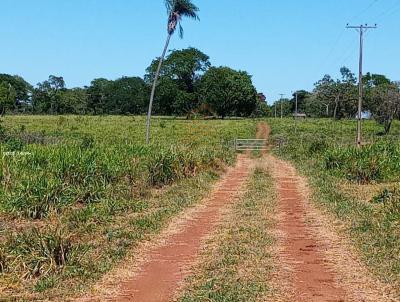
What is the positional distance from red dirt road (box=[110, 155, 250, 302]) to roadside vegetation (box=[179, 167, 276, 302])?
0.70 feet

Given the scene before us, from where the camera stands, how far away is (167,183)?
717 inches

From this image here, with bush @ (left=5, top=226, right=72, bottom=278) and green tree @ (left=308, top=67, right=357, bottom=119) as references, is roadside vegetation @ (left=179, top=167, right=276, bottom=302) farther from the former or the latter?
green tree @ (left=308, top=67, right=357, bottom=119)

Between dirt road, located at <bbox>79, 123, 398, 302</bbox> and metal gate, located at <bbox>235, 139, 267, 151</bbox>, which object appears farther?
metal gate, located at <bbox>235, 139, 267, 151</bbox>

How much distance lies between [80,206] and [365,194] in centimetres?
826

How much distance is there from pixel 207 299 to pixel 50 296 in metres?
1.85

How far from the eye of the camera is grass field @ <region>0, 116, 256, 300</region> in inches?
288

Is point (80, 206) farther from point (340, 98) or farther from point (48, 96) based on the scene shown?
point (48, 96)

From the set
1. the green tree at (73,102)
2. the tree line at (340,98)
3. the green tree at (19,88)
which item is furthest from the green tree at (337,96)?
the green tree at (19,88)

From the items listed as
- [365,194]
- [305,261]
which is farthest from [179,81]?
[305,261]

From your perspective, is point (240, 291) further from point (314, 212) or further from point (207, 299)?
point (314, 212)

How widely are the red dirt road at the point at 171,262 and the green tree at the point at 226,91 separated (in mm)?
72743

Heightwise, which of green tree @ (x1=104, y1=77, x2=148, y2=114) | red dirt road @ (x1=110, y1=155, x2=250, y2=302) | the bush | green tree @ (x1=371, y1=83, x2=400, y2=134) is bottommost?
red dirt road @ (x1=110, y1=155, x2=250, y2=302)

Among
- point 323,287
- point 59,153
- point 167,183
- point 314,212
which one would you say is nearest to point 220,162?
point 167,183

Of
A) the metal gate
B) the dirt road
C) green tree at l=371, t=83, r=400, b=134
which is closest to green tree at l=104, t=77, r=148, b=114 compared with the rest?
green tree at l=371, t=83, r=400, b=134
